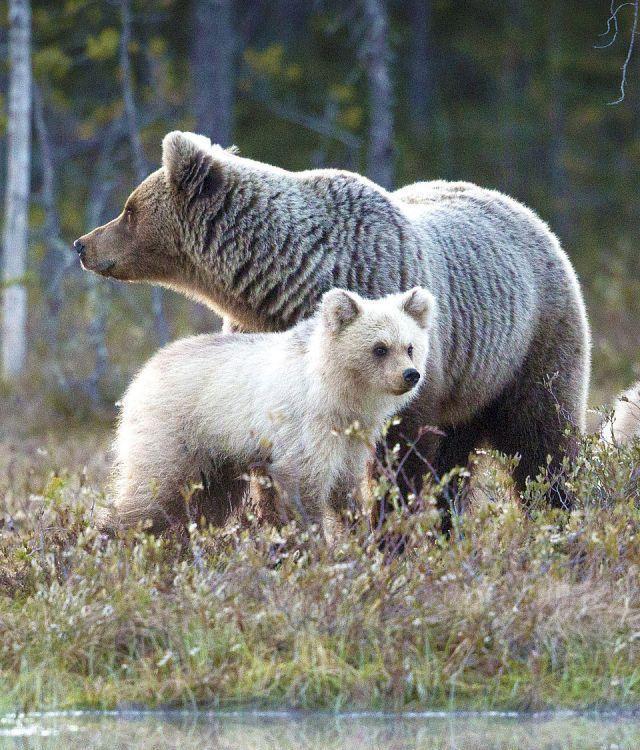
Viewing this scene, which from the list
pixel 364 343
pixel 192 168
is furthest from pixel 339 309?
pixel 192 168

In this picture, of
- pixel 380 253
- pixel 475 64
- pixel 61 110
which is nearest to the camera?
pixel 380 253

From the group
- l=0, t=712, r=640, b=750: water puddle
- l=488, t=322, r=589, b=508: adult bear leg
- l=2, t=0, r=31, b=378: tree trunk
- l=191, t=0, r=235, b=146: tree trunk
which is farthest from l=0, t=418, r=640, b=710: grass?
l=191, t=0, r=235, b=146: tree trunk

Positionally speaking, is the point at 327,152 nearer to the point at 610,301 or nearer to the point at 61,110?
the point at 61,110

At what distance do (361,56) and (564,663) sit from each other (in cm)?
903

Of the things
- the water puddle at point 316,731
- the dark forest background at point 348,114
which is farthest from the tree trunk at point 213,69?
the water puddle at point 316,731

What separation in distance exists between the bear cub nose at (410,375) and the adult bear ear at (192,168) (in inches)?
68.8

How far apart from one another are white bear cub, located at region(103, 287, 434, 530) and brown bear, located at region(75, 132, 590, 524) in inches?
17.7

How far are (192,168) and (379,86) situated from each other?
20.7 feet

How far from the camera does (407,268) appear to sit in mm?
6645

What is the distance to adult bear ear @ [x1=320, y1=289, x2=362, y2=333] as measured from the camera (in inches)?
229

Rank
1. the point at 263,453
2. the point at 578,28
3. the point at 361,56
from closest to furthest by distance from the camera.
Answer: the point at 263,453 → the point at 361,56 → the point at 578,28

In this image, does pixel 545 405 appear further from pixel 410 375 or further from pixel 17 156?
pixel 17 156

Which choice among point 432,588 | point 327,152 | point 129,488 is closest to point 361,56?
point 129,488

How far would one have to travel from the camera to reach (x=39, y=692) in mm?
5051
